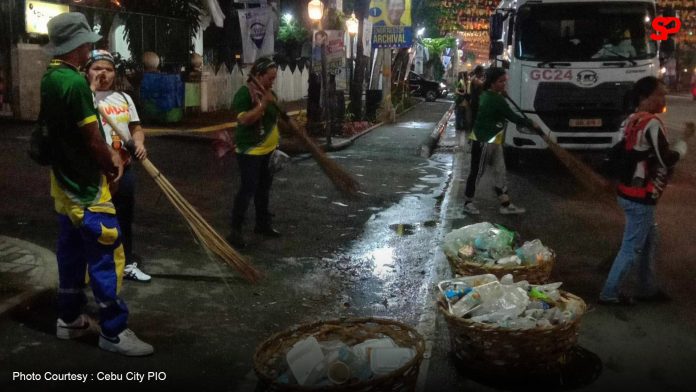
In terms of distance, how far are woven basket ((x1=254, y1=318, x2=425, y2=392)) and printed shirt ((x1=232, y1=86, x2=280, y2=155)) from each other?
294cm

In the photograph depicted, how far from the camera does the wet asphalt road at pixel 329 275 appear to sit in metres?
4.21

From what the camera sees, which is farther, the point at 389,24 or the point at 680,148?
the point at 389,24

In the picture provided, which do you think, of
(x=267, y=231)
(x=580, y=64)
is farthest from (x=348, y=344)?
(x=580, y=64)

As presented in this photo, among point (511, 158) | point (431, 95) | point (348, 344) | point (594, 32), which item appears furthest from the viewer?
point (431, 95)

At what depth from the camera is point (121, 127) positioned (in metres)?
5.21

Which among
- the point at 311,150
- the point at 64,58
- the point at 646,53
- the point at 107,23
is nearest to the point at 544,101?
the point at 646,53

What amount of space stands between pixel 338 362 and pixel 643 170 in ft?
9.42

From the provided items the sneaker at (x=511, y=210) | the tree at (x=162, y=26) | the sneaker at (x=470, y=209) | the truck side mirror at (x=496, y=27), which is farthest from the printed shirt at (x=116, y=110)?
the tree at (x=162, y=26)

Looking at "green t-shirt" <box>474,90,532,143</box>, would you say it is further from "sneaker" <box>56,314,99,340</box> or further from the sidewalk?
"sneaker" <box>56,314,99,340</box>

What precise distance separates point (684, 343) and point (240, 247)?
13.1 ft

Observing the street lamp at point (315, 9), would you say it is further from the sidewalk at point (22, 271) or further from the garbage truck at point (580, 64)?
the sidewalk at point (22, 271)

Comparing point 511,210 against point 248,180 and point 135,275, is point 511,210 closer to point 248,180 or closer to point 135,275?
point 248,180

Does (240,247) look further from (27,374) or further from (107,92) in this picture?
(27,374)

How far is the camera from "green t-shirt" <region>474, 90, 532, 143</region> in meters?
8.28
